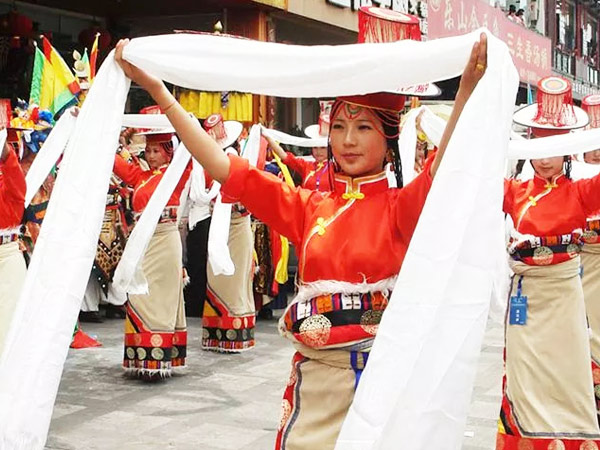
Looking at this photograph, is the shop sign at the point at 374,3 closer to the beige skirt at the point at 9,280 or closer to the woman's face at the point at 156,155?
the woman's face at the point at 156,155

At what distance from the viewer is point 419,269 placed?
235 centimetres

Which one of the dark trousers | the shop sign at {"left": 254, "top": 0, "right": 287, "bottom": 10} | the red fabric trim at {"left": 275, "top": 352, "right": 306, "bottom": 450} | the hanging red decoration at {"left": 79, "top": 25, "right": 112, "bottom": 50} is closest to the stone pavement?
the dark trousers

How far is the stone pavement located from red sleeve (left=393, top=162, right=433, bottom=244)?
2.75 metres

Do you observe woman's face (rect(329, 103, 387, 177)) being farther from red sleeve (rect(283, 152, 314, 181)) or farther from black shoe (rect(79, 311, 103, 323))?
black shoe (rect(79, 311, 103, 323))

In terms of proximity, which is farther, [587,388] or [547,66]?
[547,66]

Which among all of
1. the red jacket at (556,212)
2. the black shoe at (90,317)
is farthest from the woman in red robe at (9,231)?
the black shoe at (90,317)

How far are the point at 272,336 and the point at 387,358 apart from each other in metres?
6.68

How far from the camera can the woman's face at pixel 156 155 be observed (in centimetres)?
704

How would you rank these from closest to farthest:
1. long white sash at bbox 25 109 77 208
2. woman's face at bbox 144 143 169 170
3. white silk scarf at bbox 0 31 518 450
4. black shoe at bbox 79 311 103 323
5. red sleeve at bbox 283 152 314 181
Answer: white silk scarf at bbox 0 31 518 450 → long white sash at bbox 25 109 77 208 → woman's face at bbox 144 143 169 170 → red sleeve at bbox 283 152 314 181 → black shoe at bbox 79 311 103 323

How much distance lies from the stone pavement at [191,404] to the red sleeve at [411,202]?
2747mm

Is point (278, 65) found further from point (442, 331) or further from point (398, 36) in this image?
point (442, 331)

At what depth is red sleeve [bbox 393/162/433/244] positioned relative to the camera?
8.81ft

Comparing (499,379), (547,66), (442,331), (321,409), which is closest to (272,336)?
(499,379)

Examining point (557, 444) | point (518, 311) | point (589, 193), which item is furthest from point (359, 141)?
point (557, 444)
